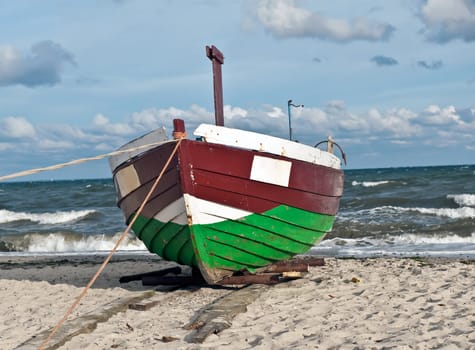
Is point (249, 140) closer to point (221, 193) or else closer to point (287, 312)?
point (221, 193)

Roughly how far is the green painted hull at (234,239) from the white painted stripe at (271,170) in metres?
0.33

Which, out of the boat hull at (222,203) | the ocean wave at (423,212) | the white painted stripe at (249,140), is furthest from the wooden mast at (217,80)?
the ocean wave at (423,212)

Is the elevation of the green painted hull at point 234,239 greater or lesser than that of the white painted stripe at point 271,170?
lesser

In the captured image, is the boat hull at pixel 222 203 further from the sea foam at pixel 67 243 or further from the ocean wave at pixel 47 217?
the ocean wave at pixel 47 217

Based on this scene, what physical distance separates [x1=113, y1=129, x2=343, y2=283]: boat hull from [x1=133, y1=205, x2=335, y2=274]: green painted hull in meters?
0.01

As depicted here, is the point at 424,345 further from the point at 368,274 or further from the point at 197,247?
the point at 368,274

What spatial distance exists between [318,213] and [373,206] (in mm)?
16021

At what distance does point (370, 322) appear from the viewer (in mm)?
5359

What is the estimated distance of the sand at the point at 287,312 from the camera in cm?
494

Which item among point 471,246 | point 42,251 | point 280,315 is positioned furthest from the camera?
point 42,251

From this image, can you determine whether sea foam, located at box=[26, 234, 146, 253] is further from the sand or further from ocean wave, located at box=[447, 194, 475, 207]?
ocean wave, located at box=[447, 194, 475, 207]

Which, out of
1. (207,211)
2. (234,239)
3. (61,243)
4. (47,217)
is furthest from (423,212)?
(207,211)

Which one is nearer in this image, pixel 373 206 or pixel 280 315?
pixel 280 315

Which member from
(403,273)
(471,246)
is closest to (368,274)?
(403,273)
